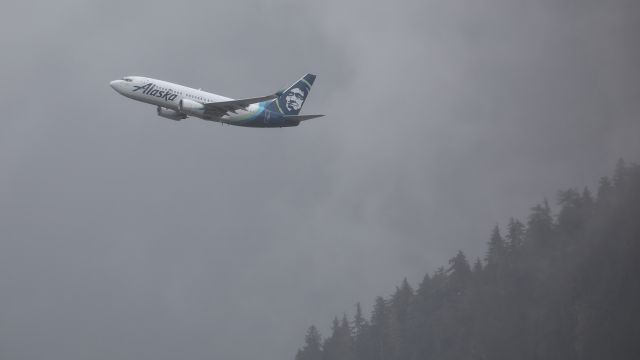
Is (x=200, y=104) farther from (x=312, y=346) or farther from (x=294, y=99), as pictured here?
(x=312, y=346)

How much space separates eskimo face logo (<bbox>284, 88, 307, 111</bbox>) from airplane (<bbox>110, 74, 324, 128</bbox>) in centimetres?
344

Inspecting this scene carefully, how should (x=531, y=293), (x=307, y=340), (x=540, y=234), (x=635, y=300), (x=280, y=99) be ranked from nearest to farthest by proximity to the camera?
1. (x=280, y=99)
2. (x=635, y=300)
3. (x=531, y=293)
4. (x=540, y=234)
5. (x=307, y=340)

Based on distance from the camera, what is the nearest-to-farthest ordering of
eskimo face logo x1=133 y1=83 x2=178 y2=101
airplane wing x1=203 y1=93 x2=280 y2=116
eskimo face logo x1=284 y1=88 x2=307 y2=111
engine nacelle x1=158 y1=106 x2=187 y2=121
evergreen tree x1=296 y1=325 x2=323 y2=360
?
1. airplane wing x1=203 y1=93 x2=280 y2=116
2. eskimo face logo x1=133 y1=83 x2=178 y2=101
3. engine nacelle x1=158 y1=106 x2=187 y2=121
4. eskimo face logo x1=284 y1=88 x2=307 y2=111
5. evergreen tree x1=296 y1=325 x2=323 y2=360

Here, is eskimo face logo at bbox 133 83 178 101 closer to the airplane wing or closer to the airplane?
the airplane

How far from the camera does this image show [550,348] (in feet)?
414

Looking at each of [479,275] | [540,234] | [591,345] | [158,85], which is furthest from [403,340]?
[158,85]

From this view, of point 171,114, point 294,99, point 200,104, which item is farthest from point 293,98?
point 171,114

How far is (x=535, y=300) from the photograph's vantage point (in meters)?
131

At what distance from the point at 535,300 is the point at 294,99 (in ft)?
138

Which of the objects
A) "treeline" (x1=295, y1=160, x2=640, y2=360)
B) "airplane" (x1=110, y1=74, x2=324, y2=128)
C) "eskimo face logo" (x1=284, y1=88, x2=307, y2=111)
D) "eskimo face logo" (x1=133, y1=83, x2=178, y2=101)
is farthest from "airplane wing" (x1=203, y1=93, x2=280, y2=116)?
"treeline" (x1=295, y1=160, x2=640, y2=360)

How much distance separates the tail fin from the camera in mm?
113188

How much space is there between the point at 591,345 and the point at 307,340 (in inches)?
2251

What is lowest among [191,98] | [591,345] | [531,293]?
[591,345]

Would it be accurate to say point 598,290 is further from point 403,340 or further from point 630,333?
point 403,340
